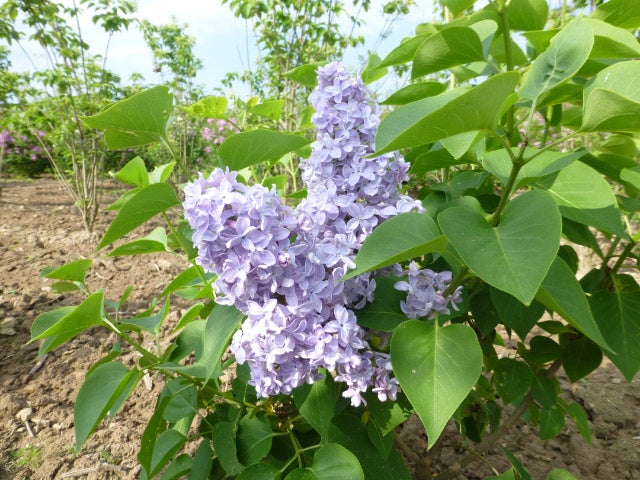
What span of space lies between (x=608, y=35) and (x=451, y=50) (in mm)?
209

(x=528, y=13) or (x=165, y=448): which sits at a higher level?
(x=528, y=13)

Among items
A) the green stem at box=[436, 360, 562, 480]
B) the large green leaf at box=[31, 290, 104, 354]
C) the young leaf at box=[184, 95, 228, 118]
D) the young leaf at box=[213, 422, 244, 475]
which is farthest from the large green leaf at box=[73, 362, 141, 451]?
the green stem at box=[436, 360, 562, 480]

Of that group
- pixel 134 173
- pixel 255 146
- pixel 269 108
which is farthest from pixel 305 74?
pixel 134 173

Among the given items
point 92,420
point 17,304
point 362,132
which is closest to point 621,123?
point 362,132

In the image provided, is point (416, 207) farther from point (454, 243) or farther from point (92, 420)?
point (92, 420)

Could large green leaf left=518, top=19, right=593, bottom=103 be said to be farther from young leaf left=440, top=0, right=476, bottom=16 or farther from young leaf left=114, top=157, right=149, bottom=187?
young leaf left=114, top=157, right=149, bottom=187

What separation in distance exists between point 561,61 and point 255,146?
18.3 inches

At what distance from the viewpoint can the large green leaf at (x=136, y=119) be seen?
29.4 inches

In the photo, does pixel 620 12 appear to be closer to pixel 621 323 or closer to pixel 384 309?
pixel 621 323

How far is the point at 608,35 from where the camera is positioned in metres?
0.65

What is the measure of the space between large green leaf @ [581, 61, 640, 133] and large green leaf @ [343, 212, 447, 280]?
0.21m

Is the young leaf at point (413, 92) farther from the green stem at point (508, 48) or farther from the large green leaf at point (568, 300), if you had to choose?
the large green leaf at point (568, 300)

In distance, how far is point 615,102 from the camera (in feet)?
1.57

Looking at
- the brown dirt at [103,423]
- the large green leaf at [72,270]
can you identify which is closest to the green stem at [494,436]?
the brown dirt at [103,423]
